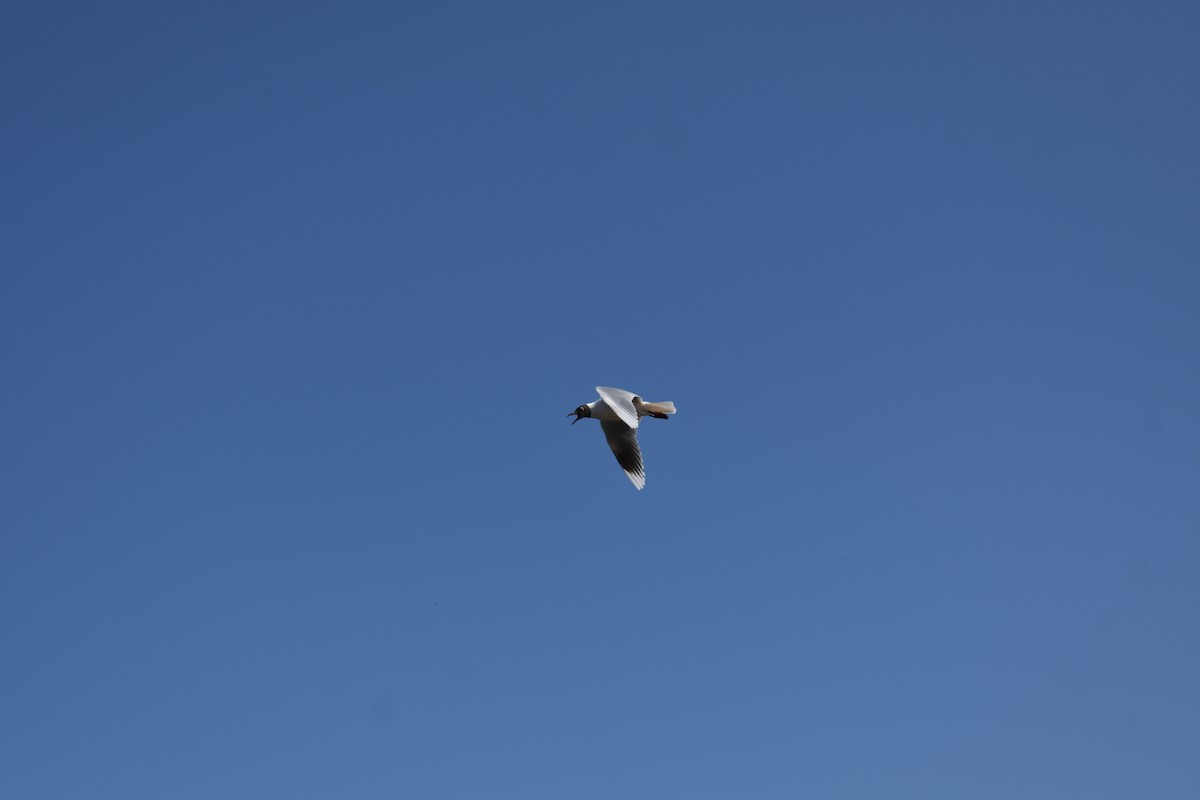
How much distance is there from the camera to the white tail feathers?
28.8 metres

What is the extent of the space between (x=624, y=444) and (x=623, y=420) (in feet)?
5.32

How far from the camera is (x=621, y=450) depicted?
92.3 ft

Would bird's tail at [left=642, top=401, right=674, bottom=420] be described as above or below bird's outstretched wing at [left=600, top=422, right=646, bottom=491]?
above

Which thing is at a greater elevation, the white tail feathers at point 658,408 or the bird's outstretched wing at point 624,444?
the white tail feathers at point 658,408

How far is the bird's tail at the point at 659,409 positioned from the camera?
2877 cm

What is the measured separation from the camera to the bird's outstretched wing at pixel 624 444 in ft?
91.8

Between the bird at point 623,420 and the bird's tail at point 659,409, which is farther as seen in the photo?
the bird's tail at point 659,409

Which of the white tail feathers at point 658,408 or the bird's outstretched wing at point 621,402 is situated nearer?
the bird's outstretched wing at point 621,402

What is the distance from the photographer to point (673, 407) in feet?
95.7

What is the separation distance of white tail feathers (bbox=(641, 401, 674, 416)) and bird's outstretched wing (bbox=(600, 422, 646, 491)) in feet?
2.59

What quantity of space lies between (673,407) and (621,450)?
1673mm

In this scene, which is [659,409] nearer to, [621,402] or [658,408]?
[658,408]

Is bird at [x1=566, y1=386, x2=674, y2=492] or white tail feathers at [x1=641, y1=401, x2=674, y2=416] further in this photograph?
white tail feathers at [x1=641, y1=401, x2=674, y2=416]

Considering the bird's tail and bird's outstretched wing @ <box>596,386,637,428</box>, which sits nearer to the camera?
bird's outstretched wing @ <box>596,386,637,428</box>
